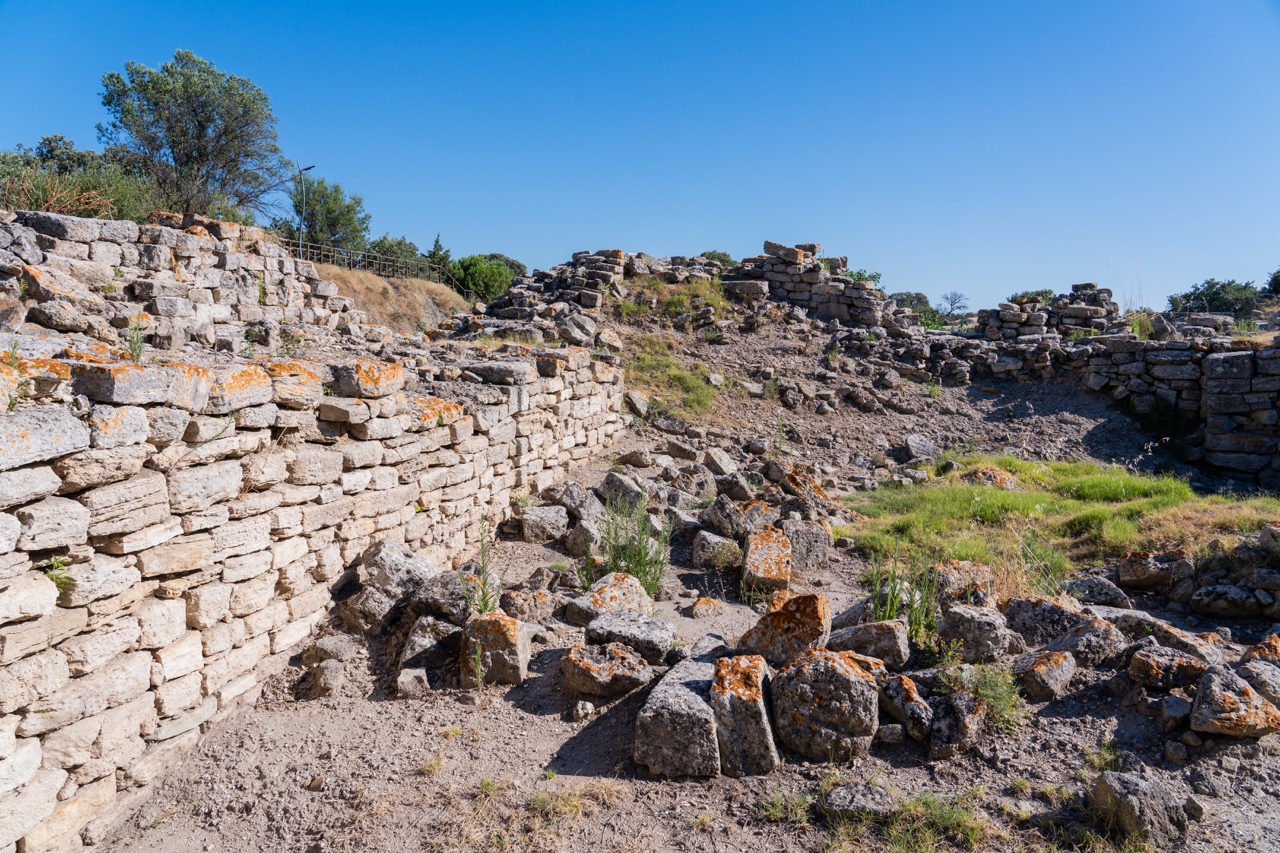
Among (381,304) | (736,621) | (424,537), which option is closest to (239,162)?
(381,304)

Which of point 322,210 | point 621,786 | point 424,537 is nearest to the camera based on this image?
point 621,786

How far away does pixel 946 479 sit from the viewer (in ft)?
36.7

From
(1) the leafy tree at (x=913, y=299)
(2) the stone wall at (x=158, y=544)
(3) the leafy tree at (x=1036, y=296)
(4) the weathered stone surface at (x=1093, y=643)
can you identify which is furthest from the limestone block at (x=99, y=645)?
(1) the leafy tree at (x=913, y=299)

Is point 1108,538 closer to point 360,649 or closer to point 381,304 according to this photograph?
point 360,649

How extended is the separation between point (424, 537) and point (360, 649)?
1602 mm

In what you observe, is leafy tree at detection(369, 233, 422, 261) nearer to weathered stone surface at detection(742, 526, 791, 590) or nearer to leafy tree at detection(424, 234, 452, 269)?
leafy tree at detection(424, 234, 452, 269)

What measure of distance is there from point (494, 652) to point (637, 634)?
0.90 m

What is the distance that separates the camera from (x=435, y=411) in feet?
21.8

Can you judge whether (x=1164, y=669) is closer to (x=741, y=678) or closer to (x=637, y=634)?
(x=741, y=678)

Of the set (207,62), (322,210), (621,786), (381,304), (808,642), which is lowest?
(621,786)

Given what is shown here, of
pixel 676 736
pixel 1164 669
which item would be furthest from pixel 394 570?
pixel 1164 669

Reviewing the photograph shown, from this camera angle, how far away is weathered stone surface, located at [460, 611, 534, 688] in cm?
477

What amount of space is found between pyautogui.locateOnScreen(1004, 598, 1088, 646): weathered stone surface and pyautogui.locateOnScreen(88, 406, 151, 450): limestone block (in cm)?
536

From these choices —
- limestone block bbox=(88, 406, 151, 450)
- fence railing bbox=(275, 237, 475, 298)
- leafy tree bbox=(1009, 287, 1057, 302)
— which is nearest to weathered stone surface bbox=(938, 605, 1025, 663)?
limestone block bbox=(88, 406, 151, 450)
